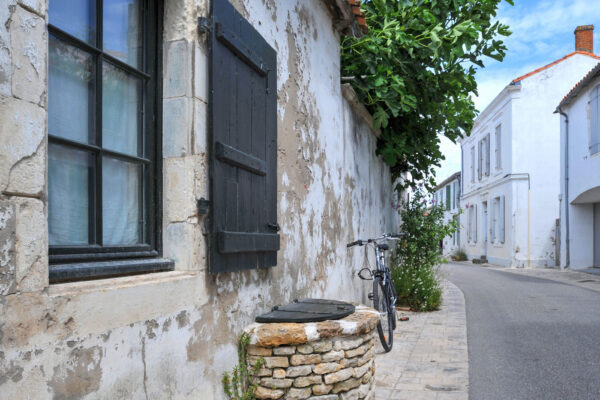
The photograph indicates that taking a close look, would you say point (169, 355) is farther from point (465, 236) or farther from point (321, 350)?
point (465, 236)

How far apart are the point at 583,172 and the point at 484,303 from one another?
8.78 metres

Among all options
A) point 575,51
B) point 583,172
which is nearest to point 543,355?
point 583,172

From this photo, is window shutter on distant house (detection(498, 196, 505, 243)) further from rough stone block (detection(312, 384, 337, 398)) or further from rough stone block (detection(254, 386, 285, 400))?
rough stone block (detection(254, 386, 285, 400))

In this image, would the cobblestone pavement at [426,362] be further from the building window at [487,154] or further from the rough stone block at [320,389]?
the building window at [487,154]

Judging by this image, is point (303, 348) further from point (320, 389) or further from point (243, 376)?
point (243, 376)

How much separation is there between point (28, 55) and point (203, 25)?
3.69ft

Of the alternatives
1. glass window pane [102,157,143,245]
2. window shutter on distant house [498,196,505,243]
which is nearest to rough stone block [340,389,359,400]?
glass window pane [102,157,143,245]

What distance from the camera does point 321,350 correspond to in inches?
118

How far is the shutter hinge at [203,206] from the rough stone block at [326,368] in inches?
43.6

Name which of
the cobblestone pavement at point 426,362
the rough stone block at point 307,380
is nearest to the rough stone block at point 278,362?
the rough stone block at point 307,380

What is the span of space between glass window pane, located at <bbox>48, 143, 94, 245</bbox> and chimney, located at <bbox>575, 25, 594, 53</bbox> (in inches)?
894

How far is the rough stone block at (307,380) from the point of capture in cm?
297

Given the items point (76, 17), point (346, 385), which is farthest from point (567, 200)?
point (76, 17)

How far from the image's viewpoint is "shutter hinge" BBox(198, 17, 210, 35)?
2627 mm
